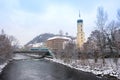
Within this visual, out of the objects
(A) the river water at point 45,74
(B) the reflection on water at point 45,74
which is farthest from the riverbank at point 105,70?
(B) the reflection on water at point 45,74

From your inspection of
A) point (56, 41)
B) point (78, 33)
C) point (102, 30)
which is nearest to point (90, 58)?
point (102, 30)

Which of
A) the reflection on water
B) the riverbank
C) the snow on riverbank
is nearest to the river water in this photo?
the reflection on water

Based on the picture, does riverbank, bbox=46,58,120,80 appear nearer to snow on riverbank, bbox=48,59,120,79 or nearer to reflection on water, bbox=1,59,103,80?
snow on riverbank, bbox=48,59,120,79

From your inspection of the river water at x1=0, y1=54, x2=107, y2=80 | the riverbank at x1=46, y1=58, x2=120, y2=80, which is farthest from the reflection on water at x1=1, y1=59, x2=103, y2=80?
the riverbank at x1=46, y1=58, x2=120, y2=80

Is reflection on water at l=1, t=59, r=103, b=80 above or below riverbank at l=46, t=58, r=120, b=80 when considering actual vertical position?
below

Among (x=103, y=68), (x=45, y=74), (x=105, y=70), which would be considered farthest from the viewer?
(x=103, y=68)

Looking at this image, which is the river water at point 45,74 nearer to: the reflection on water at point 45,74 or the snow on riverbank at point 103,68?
the reflection on water at point 45,74

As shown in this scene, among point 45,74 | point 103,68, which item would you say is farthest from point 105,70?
point 45,74

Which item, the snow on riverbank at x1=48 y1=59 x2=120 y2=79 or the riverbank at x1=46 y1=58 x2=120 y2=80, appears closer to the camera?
the riverbank at x1=46 y1=58 x2=120 y2=80

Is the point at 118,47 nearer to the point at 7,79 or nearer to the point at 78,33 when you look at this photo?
the point at 7,79

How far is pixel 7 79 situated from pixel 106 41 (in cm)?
3475

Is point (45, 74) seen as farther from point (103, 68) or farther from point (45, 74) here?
point (103, 68)

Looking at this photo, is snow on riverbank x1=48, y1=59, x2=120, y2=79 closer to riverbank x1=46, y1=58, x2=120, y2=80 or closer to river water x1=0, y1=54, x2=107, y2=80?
riverbank x1=46, y1=58, x2=120, y2=80

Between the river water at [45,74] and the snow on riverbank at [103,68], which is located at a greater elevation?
the snow on riverbank at [103,68]
